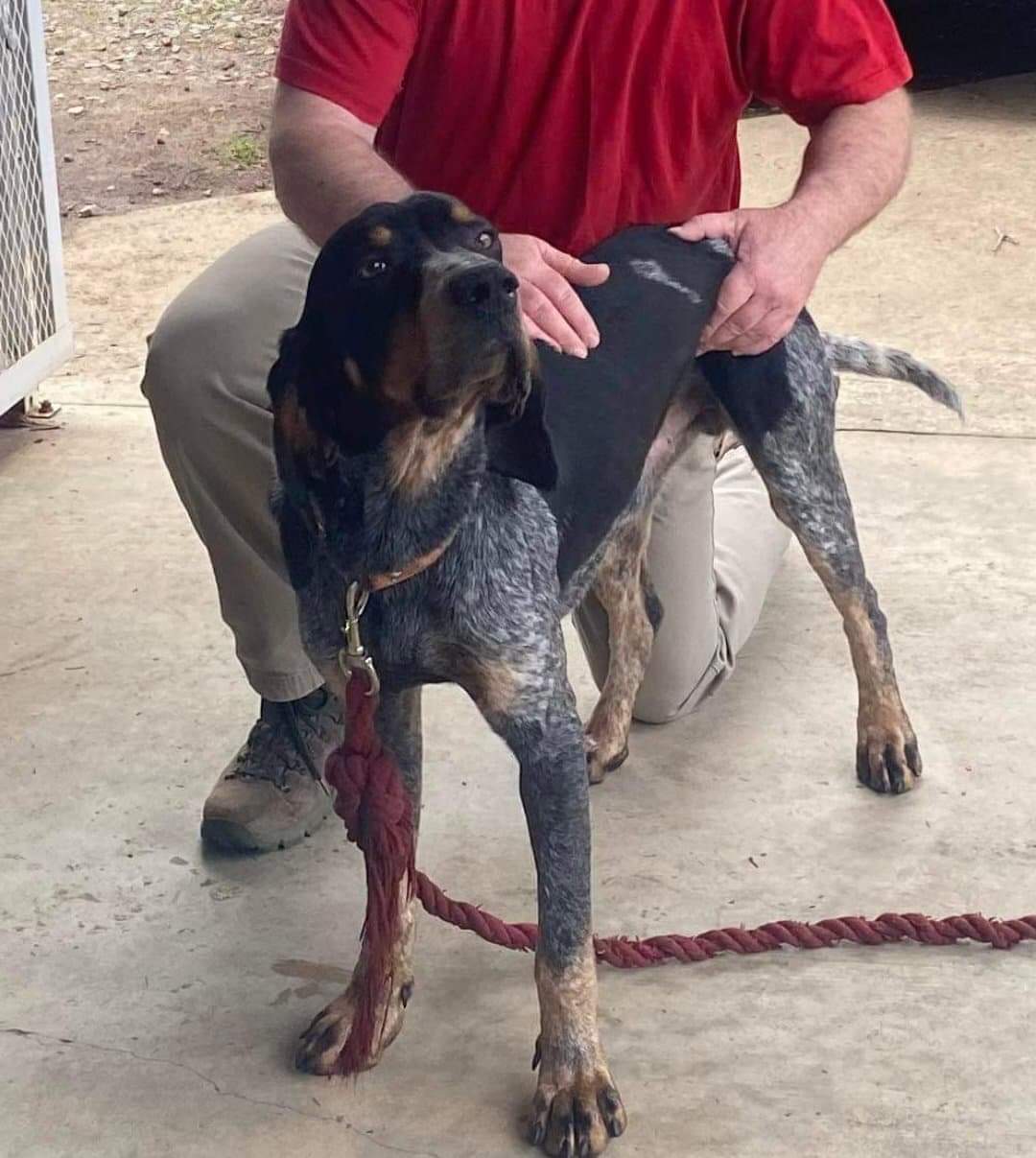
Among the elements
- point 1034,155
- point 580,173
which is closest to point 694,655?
point 580,173

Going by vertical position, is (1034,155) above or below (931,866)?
below

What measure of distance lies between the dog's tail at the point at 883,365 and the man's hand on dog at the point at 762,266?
42cm

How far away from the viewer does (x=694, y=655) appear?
3.39 m

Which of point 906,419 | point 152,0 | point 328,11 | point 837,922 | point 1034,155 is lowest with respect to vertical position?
point 152,0

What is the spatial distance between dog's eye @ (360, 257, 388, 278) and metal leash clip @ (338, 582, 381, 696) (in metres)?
0.45

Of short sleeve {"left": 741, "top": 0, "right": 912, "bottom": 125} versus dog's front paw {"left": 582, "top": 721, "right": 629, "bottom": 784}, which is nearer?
short sleeve {"left": 741, "top": 0, "right": 912, "bottom": 125}

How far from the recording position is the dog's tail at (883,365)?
334 centimetres

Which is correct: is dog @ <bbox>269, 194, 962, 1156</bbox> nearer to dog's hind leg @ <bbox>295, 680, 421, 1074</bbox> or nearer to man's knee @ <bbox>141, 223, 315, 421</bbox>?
dog's hind leg @ <bbox>295, 680, 421, 1074</bbox>

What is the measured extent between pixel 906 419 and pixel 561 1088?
2.97 metres

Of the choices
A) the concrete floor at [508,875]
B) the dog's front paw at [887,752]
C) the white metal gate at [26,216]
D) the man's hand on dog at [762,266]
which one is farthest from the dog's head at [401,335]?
the white metal gate at [26,216]

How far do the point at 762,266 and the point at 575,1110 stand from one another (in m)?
1.35

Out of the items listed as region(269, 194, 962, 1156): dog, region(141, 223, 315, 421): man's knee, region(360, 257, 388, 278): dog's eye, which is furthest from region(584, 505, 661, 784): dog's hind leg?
region(360, 257, 388, 278): dog's eye

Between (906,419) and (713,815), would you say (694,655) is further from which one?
(906,419)

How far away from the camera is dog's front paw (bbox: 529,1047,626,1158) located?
2227 mm
